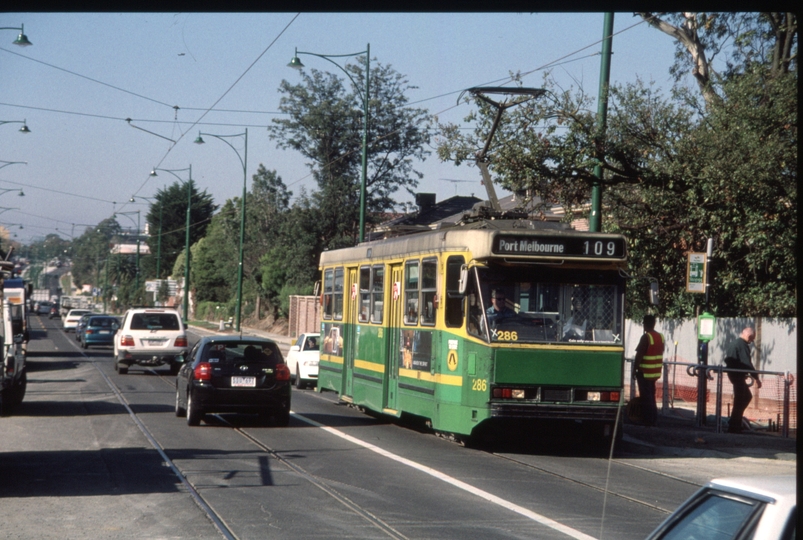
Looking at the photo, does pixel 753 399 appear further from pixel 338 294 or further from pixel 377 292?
pixel 338 294

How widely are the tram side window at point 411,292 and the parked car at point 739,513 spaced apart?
11413 mm

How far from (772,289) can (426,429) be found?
8358 millimetres

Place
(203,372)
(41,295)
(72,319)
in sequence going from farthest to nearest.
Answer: (41,295)
(72,319)
(203,372)


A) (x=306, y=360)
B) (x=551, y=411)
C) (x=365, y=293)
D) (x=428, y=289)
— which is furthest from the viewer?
(x=306, y=360)

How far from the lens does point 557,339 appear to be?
14141 millimetres

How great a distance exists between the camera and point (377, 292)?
1780 centimetres

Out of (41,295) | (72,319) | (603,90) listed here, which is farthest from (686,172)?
(41,295)

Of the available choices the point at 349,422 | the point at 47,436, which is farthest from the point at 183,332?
the point at 47,436

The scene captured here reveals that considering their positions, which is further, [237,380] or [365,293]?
[365,293]

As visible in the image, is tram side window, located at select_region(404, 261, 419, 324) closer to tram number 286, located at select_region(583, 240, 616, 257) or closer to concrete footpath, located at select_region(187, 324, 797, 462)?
tram number 286, located at select_region(583, 240, 616, 257)

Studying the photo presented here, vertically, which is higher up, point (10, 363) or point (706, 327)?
point (706, 327)

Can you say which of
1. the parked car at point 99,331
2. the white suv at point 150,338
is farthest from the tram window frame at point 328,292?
the parked car at point 99,331

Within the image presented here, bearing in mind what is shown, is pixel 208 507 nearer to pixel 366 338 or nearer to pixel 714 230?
pixel 366 338

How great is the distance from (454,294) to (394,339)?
8.13 feet
